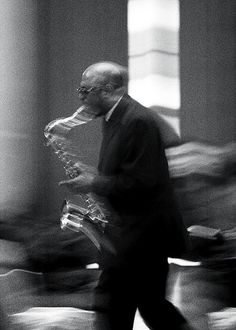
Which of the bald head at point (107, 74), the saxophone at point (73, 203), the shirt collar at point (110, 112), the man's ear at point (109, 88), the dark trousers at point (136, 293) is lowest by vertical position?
the dark trousers at point (136, 293)

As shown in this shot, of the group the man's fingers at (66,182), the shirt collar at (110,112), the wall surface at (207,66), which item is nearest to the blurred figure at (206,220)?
the wall surface at (207,66)

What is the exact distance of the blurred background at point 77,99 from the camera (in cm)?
484

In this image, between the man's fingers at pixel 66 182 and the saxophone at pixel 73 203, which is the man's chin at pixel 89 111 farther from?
the man's fingers at pixel 66 182

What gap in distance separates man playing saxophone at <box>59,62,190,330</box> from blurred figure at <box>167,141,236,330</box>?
0.26 ft

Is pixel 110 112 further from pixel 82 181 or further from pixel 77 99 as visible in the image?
pixel 82 181

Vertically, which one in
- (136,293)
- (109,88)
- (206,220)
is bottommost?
(136,293)

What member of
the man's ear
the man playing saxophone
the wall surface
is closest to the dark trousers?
the man playing saxophone

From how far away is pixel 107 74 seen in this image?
4879 mm

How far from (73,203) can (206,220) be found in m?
0.62

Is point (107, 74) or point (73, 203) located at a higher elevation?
point (107, 74)

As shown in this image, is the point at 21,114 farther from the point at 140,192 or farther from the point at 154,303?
the point at 154,303

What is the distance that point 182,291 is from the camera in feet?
16.4

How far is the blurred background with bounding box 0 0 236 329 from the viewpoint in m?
4.84

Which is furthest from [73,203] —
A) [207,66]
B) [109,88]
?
[207,66]
